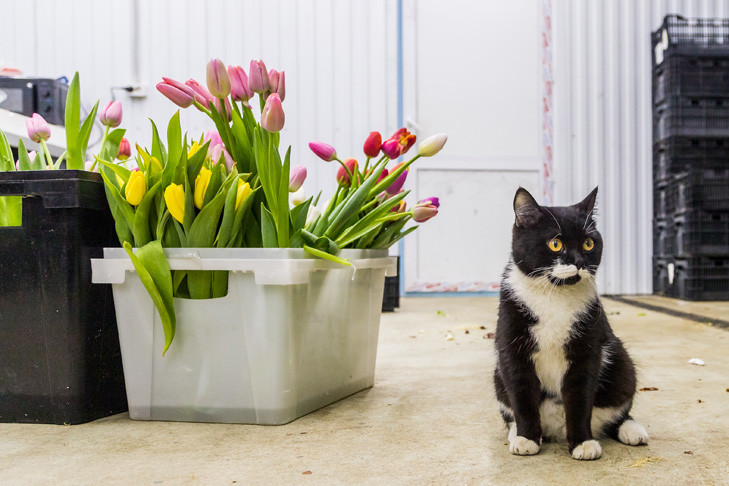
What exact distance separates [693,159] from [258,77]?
10.8 ft

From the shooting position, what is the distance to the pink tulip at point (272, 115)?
1.07 m

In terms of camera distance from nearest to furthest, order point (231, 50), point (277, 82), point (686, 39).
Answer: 1. point (277, 82)
2. point (686, 39)
3. point (231, 50)

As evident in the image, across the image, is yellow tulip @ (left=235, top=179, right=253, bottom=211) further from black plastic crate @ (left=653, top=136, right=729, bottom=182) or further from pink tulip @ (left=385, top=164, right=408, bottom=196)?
black plastic crate @ (left=653, top=136, right=729, bottom=182)

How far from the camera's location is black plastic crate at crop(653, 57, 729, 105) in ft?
11.9

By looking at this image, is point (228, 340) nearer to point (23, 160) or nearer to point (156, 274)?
point (156, 274)

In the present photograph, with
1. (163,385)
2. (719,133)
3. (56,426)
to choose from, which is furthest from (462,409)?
(719,133)

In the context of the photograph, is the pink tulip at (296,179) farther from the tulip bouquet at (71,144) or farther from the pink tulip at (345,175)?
the tulip bouquet at (71,144)

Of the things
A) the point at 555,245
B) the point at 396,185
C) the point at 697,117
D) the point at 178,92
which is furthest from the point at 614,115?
the point at 178,92

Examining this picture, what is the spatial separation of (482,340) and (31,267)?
5.03 feet

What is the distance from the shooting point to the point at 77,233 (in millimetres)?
1137

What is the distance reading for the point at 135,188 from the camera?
1.10 meters

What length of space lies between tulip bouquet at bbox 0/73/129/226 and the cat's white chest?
2.89 feet

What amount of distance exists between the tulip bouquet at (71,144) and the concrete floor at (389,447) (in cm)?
42

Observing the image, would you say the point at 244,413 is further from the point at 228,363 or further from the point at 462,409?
the point at 462,409
